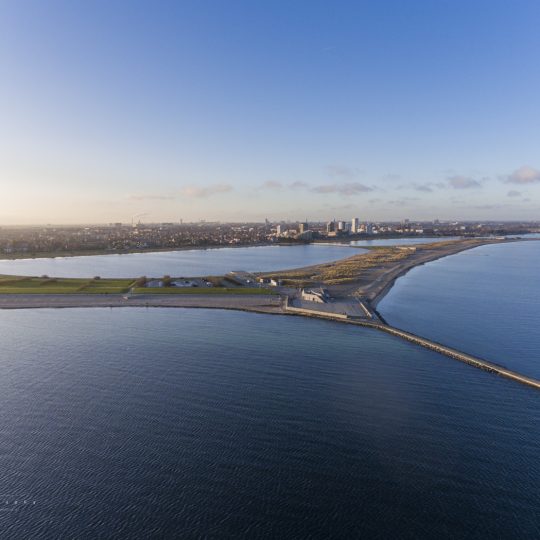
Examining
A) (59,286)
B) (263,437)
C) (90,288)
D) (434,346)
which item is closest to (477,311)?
(434,346)

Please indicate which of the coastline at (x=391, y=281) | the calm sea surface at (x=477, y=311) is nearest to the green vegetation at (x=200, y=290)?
the coastline at (x=391, y=281)

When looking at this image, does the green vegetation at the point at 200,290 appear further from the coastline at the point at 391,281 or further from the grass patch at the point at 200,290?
the coastline at the point at 391,281

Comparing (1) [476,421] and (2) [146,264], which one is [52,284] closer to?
(2) [146,264]

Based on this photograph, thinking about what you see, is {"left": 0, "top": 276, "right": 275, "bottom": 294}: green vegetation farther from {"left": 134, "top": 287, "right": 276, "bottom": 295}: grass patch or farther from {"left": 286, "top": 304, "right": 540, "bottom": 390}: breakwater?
{"left": 286, "top": 304, "right": 540, "bottom": 390}: breakwater

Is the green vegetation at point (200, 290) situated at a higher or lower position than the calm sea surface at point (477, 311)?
higher

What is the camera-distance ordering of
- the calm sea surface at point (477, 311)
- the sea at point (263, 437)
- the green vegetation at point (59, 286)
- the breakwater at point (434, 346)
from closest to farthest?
1. the sea at point (263, 437)
2. the breakwater at point (434, 346)
3. the calm sea surface at point (477, 311)
4. the green vegetation at point (59, 286)

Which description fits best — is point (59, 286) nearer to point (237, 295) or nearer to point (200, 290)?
point (200, 290)

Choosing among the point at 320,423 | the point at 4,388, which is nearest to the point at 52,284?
the point at 4,388

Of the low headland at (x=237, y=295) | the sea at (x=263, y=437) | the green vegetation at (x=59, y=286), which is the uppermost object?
the green vegetation at (x=59, y=286)

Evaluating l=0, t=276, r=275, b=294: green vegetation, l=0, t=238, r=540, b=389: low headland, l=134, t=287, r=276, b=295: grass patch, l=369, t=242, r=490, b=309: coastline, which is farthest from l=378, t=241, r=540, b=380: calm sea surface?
l=0, t=276, r=275, b=294: green vegetation
